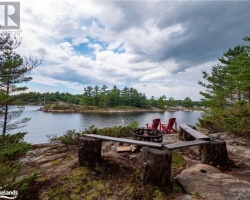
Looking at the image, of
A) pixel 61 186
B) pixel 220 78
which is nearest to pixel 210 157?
pixel 61 186

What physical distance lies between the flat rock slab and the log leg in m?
1.88

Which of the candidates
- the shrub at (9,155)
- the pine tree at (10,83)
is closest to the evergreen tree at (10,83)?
the pine tree at (10,83)

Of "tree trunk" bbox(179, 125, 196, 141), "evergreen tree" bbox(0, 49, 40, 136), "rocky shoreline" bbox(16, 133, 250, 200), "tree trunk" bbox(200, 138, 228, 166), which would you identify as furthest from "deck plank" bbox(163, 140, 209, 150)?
"evergreen tree" bbox(0, 49, 40, 136)

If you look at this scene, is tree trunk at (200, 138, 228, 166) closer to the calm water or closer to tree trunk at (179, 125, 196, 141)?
tree trunk at (179, 125, 196, 141)

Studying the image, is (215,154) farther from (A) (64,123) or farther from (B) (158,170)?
(A) (64,123)

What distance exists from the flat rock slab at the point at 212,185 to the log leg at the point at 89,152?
6.18 feet

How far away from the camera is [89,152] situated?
405 cm

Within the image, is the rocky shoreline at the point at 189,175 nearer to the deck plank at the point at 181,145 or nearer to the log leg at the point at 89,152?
the log leg at the point at 89,152

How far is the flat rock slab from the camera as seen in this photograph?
8.97ft

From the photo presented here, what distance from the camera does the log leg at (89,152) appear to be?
4027mm

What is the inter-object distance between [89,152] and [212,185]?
2.62m

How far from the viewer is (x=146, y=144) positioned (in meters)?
3.64

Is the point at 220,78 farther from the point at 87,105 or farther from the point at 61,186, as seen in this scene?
the point at 87,105

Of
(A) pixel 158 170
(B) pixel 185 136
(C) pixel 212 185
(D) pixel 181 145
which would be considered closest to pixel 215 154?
(D) pixel 181 145
